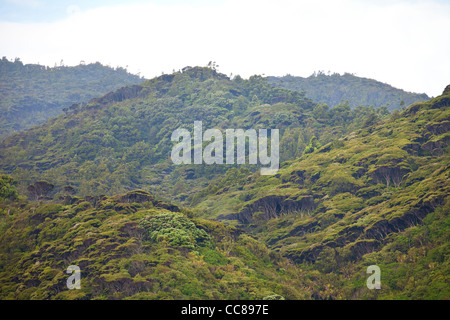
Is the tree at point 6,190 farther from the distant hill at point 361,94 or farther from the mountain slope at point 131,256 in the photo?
the distant hill at point 361,94

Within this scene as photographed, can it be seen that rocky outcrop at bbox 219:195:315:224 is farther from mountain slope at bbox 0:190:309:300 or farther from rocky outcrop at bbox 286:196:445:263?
mountain slope at bbox 0:190:309:300

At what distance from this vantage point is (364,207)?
52.3 meters

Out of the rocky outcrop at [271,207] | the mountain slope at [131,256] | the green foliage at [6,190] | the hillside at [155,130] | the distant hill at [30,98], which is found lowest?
the mountain slope at [131,256]

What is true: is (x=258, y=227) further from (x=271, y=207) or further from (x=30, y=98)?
(x=30, y=98)

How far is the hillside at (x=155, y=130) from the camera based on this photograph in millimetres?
95000

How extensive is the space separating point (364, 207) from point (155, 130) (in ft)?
272

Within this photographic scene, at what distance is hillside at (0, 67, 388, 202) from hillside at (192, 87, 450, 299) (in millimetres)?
17040

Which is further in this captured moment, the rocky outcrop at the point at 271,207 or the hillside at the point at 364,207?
the rocky outcrop at the point at 271,207

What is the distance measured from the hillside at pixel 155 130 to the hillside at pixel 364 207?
17.0 m

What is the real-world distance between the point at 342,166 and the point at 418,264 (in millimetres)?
26986

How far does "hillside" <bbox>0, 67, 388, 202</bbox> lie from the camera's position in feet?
312

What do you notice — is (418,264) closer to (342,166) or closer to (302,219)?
(302,219)

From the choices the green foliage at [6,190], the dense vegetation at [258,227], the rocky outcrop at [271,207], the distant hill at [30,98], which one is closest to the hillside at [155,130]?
the dense vegetation at [258,227]
